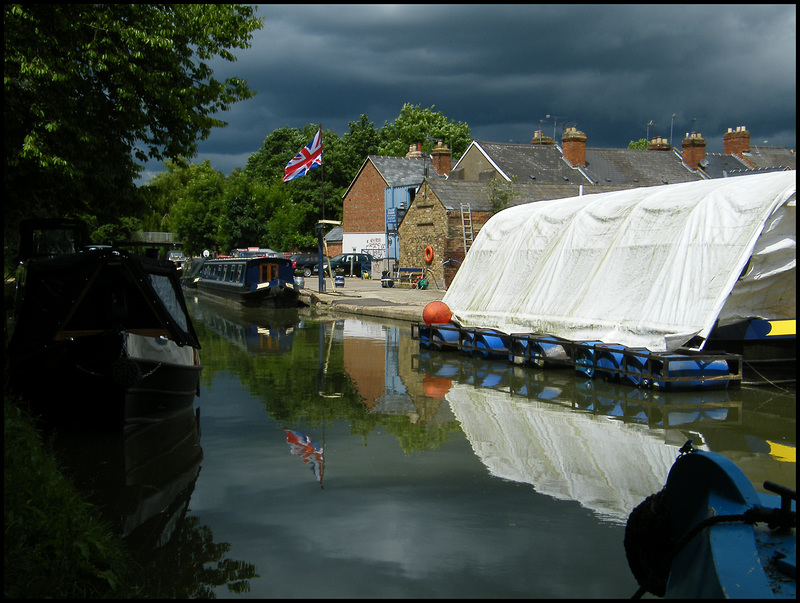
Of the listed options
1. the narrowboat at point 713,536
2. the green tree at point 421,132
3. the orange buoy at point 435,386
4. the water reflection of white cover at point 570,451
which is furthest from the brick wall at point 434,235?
the green tree at point 421,132

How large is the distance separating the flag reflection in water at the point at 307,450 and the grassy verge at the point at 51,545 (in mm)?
2407

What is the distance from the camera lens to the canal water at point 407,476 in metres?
5.45

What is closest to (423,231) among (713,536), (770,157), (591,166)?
(591,166)

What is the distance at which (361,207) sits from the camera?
56125 mm

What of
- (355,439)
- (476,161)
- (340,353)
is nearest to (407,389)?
(355,439)

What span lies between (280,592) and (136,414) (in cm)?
527

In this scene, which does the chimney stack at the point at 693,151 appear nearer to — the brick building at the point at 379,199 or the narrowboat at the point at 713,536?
the brick building at the point at 379,199

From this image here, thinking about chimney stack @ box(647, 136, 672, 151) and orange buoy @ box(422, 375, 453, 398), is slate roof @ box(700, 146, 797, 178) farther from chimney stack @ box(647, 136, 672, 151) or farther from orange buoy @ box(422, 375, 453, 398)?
orange buoy @ box(422, 375, 453, 398)

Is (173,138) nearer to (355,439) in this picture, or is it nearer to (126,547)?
(355,439)

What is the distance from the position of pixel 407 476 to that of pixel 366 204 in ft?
159

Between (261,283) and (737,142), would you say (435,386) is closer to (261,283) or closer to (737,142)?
(261,283)

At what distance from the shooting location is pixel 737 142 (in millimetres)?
55250

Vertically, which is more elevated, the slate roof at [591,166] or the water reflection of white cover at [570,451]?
the slate roof at [591,166]

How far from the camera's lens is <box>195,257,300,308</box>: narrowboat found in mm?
32750
